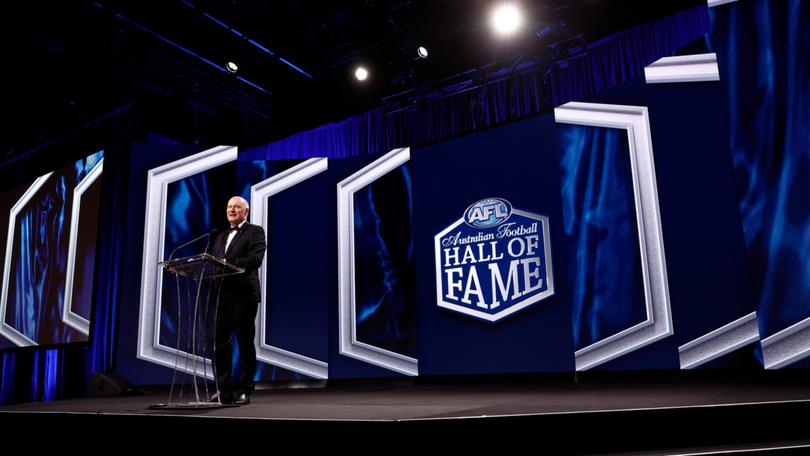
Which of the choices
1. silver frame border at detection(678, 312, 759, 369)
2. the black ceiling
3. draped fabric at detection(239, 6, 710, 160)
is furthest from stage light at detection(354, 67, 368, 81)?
silver frame border at detection(678, 312, 759, 369)

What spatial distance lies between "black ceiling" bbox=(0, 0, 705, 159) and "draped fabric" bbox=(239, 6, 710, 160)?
0.17 metres

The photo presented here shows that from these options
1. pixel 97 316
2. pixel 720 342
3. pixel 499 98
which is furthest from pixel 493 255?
pixel 97 316

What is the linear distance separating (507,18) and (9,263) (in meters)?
6.55

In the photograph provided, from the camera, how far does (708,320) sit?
15.0 ft

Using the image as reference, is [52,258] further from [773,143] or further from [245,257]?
[773,143]

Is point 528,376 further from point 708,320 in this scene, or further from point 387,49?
point 387,49

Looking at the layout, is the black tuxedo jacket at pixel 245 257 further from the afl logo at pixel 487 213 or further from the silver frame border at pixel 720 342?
the silver frame border at pixel 720 342

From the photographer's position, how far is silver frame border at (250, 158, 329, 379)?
6.17 metres

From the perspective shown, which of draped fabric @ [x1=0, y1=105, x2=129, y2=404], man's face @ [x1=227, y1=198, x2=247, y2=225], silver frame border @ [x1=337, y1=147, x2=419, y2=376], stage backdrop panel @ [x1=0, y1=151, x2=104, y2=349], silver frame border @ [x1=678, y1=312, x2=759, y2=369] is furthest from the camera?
stage backdrop panel @ [x1=0, y1=151, x2=104, y2=349]

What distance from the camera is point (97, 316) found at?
591cm

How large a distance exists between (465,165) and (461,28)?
140 centimetres

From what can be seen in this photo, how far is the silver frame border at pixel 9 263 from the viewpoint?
257 inches

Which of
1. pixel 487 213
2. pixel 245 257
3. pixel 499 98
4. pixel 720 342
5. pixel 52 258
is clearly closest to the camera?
pixel 245 257

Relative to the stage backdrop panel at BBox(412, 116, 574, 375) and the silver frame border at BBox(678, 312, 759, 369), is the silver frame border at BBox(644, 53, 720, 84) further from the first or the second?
the silver frame border at BBox(678, 312, 759, 369)
